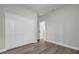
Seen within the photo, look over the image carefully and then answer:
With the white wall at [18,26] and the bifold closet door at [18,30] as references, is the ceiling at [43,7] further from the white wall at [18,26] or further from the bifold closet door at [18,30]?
the bifold closet door at [18,30]

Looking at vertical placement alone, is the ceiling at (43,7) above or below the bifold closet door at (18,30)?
above

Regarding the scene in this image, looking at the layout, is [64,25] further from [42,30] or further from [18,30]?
[18,30]

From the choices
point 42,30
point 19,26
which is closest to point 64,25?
point 42,30

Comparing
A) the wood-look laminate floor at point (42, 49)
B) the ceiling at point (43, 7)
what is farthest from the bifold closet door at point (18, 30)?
the ceiling at point (43, 7)

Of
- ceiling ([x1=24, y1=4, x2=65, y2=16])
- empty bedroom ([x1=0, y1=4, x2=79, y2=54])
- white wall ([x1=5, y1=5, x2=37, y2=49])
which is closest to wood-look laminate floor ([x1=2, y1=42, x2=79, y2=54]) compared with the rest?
empty bedroom ([x1=0, y1=4, x2=79, y2=54])

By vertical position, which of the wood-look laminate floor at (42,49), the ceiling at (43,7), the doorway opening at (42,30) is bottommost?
the wood-look laminate floor at (42,49)

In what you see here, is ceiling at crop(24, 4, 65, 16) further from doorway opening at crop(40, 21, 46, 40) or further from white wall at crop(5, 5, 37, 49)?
doorway opening at crop(40, 21, 46, 40)

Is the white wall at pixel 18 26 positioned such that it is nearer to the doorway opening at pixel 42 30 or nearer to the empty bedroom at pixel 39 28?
the empty bedroom at pixel 39 28

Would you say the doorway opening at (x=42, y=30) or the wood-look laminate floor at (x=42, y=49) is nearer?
the wood-look laminate floor at (x=42, y=49)

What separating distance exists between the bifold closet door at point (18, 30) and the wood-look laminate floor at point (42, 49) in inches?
4.3

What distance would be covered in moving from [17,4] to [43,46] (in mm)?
1125

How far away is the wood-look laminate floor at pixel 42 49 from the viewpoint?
174 centimetres

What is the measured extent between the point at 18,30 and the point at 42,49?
70 centimetres
